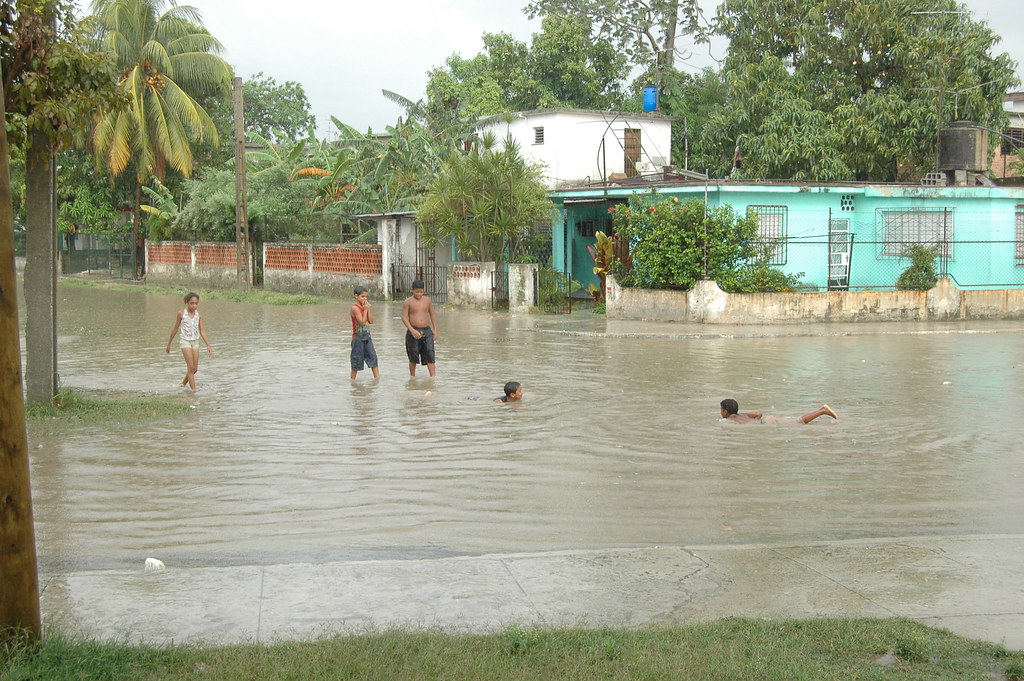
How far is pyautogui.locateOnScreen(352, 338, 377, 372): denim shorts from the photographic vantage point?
15703 mm

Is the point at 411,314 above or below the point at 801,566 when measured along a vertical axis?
above

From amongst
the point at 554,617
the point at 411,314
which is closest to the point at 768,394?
the point at 411,314

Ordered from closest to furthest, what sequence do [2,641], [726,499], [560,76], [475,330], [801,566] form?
[2,641] < [801,566] < [726,499] < [475,330] < [560,76]

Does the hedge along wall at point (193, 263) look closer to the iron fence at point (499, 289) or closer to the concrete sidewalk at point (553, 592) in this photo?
the iron fence at point (499, 289)

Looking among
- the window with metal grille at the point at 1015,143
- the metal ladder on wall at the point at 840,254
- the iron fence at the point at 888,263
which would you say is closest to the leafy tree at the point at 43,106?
the iron fence at the point at 888,263

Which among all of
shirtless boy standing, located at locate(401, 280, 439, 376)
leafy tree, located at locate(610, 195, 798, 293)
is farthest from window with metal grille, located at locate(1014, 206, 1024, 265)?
shirtless boy standing, located at locate(401, 280, 439, 376)

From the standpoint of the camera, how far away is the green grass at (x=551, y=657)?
4.54 m

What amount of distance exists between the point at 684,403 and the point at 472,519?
6.27 metres

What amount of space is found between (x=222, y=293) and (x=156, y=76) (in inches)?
397

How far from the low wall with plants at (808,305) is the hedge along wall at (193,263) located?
18129 mm

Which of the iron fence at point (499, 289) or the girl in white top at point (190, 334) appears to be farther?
the iron fence at point (499, 289)

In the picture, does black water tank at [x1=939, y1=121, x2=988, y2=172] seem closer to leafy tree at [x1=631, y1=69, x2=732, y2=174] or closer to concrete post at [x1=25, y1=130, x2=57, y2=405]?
leafy tree at [x1=631, y1=69, x2=732, y2=174]

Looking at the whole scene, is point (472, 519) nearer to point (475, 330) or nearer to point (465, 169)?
point (475, 330)

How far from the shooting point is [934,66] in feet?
105
